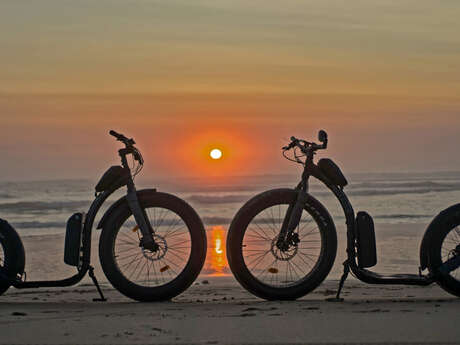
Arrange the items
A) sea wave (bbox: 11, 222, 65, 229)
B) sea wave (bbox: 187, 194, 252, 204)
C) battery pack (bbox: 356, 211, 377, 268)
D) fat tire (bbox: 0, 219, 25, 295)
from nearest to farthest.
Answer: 1. battery pack (bbox: 356, 211, 377, 268)
2. fat tire (bbox: 0, 219, 25, 295)
3. sea wave (bbox: 11, 222, 65, 229)
4. sea wave (bbox: 187, 194, 252, 204)

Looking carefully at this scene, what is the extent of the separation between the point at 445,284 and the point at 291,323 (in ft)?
6.43

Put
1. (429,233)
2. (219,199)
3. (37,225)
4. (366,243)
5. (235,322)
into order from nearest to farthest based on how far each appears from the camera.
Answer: (235,322) → (366,243) → (429,233) → (37,225) → (219,199)

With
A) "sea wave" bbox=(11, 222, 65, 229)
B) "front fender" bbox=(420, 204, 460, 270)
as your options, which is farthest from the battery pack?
"sea wave" bbox=(11, 222, 65, 229)

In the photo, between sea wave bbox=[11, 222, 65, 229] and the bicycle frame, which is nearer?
the bicycle frame

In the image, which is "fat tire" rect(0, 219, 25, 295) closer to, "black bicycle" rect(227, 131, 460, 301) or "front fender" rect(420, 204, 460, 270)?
"black bicycle" rect(227, 131, 460, 301)

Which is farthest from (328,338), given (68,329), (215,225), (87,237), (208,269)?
(215,225)

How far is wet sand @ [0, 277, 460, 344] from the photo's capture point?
502 cm

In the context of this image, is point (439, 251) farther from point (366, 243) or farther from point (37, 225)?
point (37, 225)

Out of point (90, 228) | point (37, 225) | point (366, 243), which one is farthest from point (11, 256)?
point (37, 225)

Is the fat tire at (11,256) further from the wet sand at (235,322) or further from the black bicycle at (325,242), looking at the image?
the black bicycle at (325,242)

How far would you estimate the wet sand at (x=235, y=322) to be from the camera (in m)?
5.02

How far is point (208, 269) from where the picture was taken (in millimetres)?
11969

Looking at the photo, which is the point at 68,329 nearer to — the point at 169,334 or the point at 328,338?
the point at 169,334

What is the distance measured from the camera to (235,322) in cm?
557
